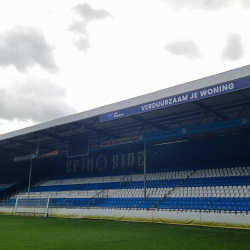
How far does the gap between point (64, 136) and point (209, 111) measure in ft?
53.2

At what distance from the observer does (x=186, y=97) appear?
16.6 metres

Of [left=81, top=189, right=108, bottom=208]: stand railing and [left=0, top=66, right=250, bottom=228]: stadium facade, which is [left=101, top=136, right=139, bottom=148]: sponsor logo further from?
[left=81, top=189, right=108, bottom=208]: stand railing

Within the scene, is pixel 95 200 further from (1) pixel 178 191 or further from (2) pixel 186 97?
(2) pixel 186 97

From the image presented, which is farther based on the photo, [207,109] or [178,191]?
[178,191]

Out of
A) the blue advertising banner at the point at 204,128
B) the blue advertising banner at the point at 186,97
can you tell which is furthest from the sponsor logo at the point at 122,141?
the blue advertising banner at the point at 186,97

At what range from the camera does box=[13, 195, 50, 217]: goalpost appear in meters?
24.4

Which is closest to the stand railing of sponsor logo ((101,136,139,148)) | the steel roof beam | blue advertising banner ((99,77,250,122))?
sponsor logo ((101,136,139,148))

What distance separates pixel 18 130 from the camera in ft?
92.1

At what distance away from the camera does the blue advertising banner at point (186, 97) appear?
1453 centimetres

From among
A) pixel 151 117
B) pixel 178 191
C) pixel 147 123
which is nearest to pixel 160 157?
pixel 147 123

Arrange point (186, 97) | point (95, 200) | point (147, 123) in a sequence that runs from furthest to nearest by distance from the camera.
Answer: point (95, 200) → point (147, 123) → point (186, 97)

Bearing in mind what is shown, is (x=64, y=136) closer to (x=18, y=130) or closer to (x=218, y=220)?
(x=18, y=130)

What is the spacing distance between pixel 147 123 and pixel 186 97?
6935 mm

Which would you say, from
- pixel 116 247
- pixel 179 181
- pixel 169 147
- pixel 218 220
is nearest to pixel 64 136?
pixel 169 147
